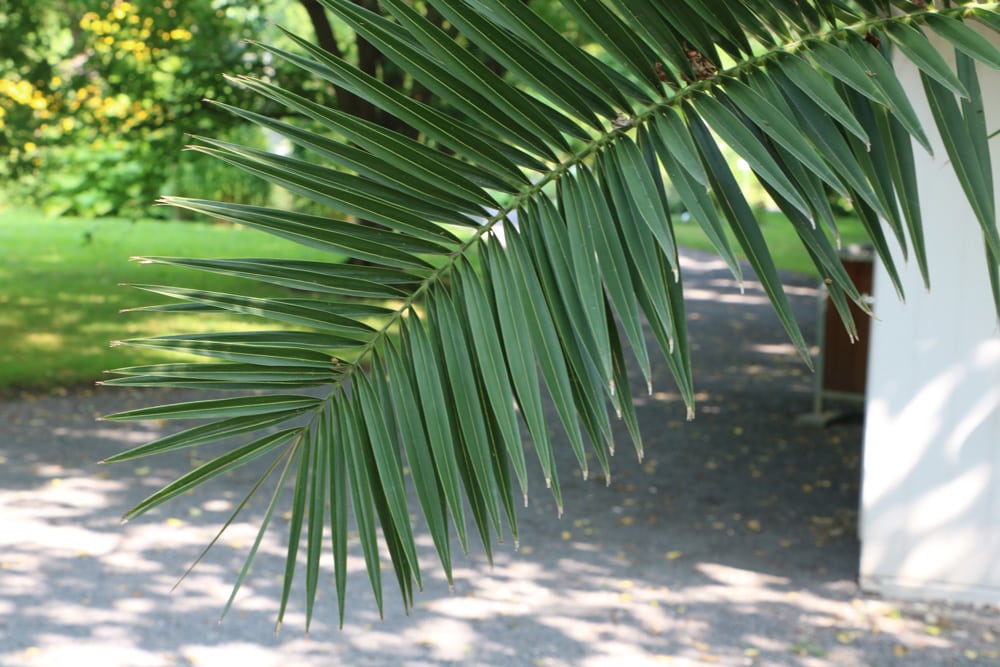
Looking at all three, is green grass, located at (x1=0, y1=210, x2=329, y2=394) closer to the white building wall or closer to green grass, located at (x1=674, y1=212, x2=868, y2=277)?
the white building wall

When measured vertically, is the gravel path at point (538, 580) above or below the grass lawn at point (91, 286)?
below

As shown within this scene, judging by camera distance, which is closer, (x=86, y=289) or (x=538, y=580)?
(x=538, y=580)

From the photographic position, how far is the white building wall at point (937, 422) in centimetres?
491

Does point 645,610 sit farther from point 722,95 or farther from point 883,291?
point 722,95

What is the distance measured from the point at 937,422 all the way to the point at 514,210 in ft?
13.4

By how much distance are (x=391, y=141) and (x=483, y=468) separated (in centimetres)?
44

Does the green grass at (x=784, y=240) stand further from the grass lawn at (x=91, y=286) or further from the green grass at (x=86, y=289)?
the green grass at (x=86, y=289)

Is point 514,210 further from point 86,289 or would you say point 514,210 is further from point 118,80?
point 86,289

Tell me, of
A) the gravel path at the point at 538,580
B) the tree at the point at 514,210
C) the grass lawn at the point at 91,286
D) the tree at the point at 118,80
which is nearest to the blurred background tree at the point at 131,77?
the tree at the point at 118,80

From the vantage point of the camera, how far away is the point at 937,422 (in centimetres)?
503

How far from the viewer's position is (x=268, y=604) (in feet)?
16.7

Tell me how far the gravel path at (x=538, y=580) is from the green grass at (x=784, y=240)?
1172 cm

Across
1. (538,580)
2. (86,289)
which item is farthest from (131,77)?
(538,580)

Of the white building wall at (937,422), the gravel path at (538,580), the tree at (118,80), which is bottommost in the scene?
the gravel path at (538,580)
